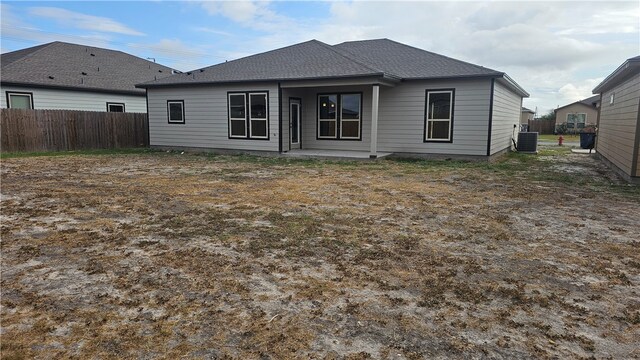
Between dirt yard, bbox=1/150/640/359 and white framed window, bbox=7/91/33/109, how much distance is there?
11.3 meters

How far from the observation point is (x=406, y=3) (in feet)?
55.7

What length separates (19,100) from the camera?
16766 mm

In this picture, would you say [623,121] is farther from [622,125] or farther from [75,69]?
[75,69]

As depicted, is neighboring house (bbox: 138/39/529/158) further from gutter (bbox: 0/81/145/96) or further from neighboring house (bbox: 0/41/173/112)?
neighboring house (bbox: 0/41/173/112)

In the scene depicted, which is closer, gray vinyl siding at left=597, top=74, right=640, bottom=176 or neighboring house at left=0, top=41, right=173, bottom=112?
gray vinyl siding at left=597, top=74, right=640, bottom=176

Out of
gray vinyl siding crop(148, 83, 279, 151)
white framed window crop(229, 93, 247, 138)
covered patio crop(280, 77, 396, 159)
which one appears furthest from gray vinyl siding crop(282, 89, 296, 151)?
white framed window crop(229, 93, 247, 138)

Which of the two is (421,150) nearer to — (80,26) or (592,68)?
(592,68)

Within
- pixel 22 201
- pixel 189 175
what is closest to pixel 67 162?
pixel 189 175

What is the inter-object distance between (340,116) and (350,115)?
0.42 m

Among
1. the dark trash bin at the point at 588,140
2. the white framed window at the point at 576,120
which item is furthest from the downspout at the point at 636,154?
the white framed window at the point at 576,120

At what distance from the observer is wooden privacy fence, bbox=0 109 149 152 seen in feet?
49.2

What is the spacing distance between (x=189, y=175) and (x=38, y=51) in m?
15.9

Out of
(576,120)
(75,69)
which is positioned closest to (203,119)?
(75,69)

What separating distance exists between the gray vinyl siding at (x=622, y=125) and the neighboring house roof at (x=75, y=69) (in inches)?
812
